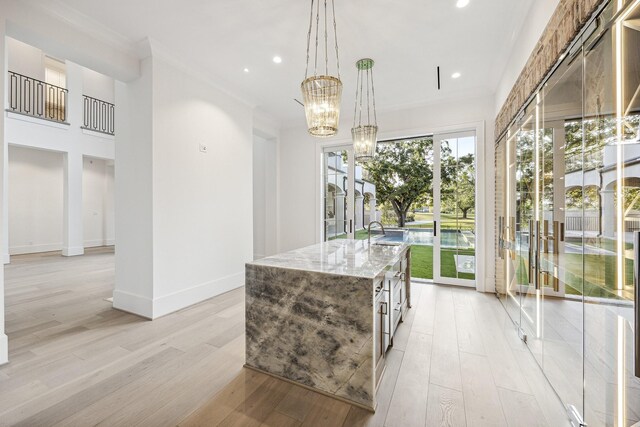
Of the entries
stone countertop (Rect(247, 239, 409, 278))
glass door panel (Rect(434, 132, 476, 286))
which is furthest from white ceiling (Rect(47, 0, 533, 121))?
stone countertop (Rect(247, 239, 409, 278))

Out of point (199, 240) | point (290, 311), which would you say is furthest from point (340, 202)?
point (290, 311)

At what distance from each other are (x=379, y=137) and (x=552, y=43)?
3.10 meters

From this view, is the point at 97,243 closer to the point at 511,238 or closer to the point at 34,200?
the point at 34,200

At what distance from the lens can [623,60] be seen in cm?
121

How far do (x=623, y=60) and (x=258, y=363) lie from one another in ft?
9.09

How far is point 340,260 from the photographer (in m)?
2.20

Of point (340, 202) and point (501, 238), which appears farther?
point (340, 202)

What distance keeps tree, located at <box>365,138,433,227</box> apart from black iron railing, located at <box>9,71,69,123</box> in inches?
373

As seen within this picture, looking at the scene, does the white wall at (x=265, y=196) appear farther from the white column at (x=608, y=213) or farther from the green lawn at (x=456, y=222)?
the white column at (x=608, y=213)

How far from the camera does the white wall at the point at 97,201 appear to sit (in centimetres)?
894

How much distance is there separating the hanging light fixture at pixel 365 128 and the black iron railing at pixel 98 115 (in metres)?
8.55

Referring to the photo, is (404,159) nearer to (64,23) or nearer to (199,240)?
(199,240)

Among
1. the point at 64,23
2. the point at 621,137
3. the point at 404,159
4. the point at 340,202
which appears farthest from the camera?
the point at 404,159

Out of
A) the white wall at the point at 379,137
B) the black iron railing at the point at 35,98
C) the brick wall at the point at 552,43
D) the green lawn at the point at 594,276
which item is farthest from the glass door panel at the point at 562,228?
the black iron railing at the point at 35,98
